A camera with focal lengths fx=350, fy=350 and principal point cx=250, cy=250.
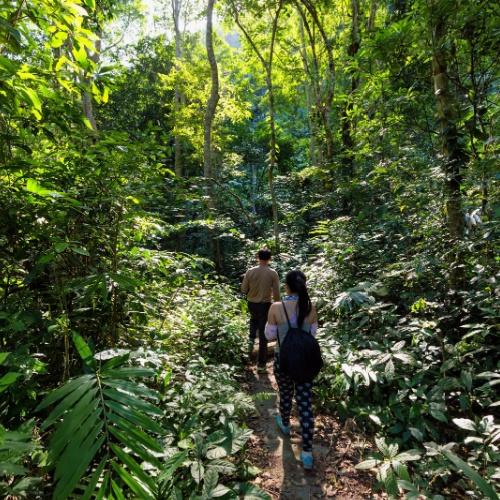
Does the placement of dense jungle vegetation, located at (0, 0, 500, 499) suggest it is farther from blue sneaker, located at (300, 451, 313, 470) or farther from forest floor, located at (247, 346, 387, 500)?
blue sneaker, located at (300, 451, 313, 470)

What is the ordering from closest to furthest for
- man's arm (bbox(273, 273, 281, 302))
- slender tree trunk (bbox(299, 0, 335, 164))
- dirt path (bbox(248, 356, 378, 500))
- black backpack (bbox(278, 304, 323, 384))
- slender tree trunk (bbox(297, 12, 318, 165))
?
dirt path (bbox(248, 356, 378, 500)) < black backpack (bbox(278, 304, 323, 384)) < man's arm (bbox(273, 273, 281, 302)) < slender tree trunk (bbox(299, 0, 335, 164)) < slender tree trunk (bbox(297, 12, 318, 165))

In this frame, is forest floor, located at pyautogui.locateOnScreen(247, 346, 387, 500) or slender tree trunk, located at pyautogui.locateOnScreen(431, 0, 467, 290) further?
slender tree trunk, located at pyautogui.locateOnScreen(431, 0, 467, 290)

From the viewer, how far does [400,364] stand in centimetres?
418

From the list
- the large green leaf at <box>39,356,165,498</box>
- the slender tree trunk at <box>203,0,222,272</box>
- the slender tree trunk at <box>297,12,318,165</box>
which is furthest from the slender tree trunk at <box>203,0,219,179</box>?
the large green leaf at <box>39,356,165,498</box>

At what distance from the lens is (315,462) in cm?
356

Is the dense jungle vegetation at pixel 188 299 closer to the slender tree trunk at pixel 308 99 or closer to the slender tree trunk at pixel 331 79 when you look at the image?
the slender tree trunk at pixel 331 79

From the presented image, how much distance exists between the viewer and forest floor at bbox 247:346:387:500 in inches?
125

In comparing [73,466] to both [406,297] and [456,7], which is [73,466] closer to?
[406,297]

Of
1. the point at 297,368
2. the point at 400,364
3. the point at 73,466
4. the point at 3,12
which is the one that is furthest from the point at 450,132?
the point at 73,466

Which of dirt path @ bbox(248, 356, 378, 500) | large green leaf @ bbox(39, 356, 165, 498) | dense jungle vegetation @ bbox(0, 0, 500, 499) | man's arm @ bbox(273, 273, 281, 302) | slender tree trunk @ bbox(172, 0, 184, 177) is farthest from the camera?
slender tree trunk @ bbox(172, 0, 184, 177)

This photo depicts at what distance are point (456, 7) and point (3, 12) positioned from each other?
482 cm

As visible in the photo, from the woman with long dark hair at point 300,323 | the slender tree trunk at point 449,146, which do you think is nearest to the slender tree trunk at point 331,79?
the slender tree trunk at point 449,146

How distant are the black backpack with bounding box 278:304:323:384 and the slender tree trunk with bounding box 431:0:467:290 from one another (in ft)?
7.52

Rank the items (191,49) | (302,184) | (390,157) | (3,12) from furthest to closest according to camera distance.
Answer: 1. (191,49)
2. (302,184)
3. (390,157)
4. (3,12)
